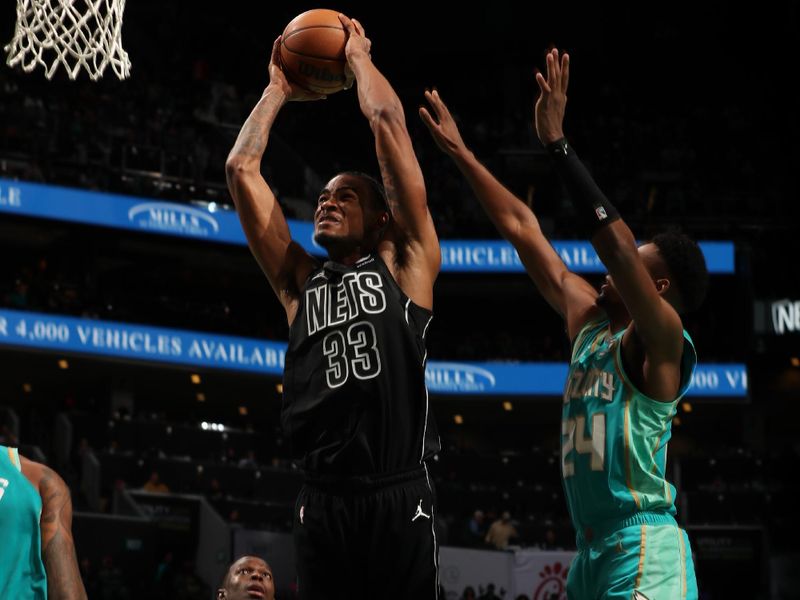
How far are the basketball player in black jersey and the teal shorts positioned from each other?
1.67ft

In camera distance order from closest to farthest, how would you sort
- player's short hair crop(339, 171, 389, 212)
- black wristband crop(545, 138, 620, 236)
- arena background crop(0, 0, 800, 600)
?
black wristband crop(545, 138, 620, 236), player's short hair crop(339, 171, 389, 212), arena background crop(0, 0, 800, 600)

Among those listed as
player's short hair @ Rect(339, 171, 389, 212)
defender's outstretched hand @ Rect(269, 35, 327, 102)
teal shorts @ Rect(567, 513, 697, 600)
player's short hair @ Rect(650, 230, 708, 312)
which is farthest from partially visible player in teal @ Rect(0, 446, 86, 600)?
player's short hair @ Rect(650, 230, 708, 312)

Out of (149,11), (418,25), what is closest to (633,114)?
(418,25)

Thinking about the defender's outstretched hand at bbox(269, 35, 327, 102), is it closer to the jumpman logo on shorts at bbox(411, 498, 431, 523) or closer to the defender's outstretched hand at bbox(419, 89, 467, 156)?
the defender's outstretched hand at bbox(419, 89, 467, 156)

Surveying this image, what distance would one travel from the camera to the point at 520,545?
60.5 ft

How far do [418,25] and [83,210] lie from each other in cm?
1223

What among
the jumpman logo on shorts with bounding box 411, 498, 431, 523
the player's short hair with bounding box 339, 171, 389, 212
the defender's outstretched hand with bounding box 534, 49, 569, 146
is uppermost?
the defender's outstretched hand with bounding box 534, 49, 569, 146

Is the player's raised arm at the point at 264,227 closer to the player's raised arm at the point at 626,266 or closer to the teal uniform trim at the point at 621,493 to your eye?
the player's raised arm at the point at 626,266

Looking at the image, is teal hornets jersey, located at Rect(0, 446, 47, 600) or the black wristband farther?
the black wristband

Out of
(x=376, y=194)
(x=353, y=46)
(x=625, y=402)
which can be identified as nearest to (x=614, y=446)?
(x=625, y=402)

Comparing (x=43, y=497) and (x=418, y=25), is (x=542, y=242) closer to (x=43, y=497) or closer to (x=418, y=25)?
(x=43, y=497)

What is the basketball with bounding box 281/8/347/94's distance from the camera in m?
4.59

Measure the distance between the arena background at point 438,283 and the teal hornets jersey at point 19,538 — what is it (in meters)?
11.6

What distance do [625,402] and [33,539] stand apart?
1.86 meters
